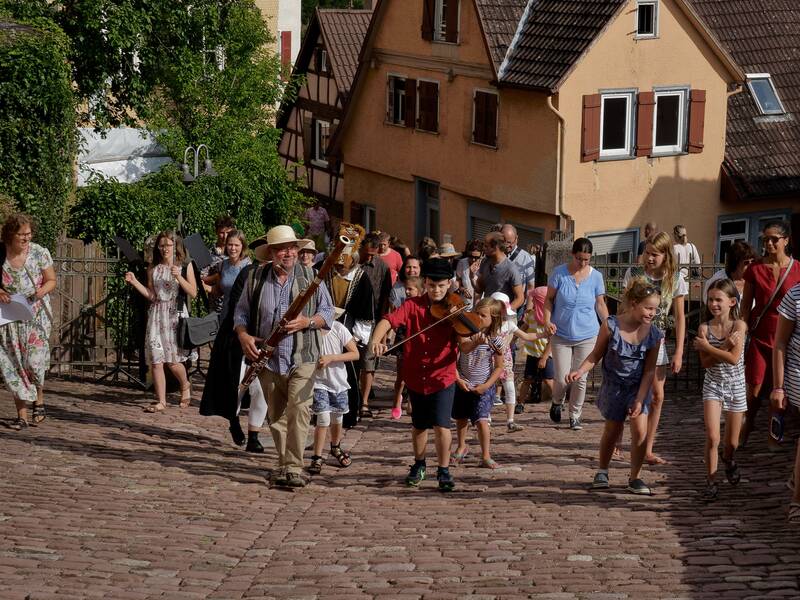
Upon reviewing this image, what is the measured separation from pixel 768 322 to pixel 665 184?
19.5 meters

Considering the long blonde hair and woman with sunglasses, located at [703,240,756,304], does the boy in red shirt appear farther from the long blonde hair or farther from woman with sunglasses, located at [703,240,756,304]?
woman with sunglasses, located at [703,240,756,304]

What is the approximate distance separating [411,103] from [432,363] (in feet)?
81.2

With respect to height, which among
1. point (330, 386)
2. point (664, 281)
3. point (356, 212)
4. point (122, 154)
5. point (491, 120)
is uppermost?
point (491, 120)

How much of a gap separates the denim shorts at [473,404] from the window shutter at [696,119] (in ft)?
66.4

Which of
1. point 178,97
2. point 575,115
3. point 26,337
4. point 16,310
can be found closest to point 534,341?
point 26,337

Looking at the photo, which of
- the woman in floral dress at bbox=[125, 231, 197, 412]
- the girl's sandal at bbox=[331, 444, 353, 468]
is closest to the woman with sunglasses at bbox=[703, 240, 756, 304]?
the girl's sandal at bbox=[331, 444, 353, 468]

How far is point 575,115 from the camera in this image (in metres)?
30.1

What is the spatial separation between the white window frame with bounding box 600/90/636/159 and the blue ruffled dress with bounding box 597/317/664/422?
1984cm

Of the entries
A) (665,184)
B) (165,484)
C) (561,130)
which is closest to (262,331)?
(165,484)

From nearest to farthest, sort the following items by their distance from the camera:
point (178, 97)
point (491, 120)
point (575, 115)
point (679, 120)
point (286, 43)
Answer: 1. point (575, 115)
2. point (178, 97)
3. point (679, 120)
4. point (491, 120)
5. point (286, 43)

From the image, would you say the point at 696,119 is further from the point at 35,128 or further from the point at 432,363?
the point at 432,363

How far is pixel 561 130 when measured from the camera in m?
30.0

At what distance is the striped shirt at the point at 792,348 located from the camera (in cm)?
→ 1025

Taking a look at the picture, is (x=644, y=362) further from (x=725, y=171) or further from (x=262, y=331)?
(x=725, y=171)
